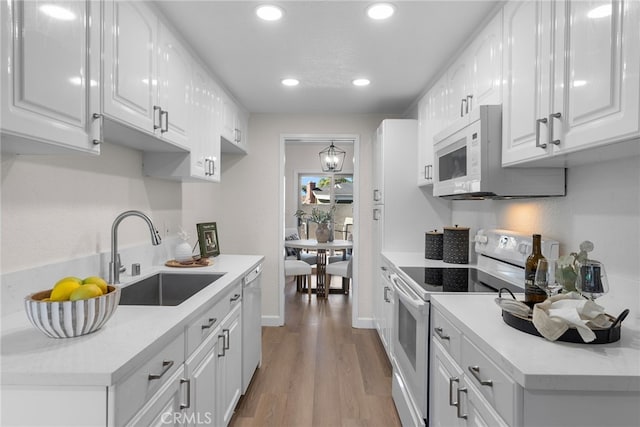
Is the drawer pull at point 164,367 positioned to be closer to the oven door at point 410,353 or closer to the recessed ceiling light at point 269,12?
the oven door at point 410,353

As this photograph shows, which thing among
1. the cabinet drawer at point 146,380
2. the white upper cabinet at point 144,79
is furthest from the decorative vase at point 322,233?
the cabinet drawer at point 146,380

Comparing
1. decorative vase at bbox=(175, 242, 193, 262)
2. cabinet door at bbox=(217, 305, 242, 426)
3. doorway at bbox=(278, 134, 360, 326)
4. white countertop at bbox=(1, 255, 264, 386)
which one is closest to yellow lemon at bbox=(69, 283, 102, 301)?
white countertop at bbox=(1, 255, 264, 386)

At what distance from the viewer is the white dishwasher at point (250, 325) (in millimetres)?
2336

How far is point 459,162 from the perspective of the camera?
2.04 m

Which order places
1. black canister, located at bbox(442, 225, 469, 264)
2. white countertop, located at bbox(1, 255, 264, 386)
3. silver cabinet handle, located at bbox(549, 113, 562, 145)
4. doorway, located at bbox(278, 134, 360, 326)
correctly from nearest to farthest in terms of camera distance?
white countertop, located at bbox(1, 255, 264, 386) < silver cabinet handle, located at bbox(549, 113, 562, 145) < black canister, located at bbox(442, 225, 469, 264) < doorway, located at bbox(278, 134, 360, 326)

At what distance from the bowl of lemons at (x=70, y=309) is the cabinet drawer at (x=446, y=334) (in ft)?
3.95

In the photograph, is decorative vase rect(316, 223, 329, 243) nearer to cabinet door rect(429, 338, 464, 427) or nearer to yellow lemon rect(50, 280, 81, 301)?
cabinet door rect(429, 338, 464, 427)

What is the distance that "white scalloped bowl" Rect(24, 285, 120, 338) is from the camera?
3.28ft

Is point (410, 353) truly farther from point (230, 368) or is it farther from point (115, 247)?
point (115, 247)

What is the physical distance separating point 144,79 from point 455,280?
187 centimetres

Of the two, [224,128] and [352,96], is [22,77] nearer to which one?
[224,128]

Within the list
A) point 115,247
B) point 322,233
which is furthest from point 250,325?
point 322,233

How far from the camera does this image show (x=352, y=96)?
3.27 metres

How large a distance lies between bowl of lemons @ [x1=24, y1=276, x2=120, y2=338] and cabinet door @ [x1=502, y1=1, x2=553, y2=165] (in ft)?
5.22
